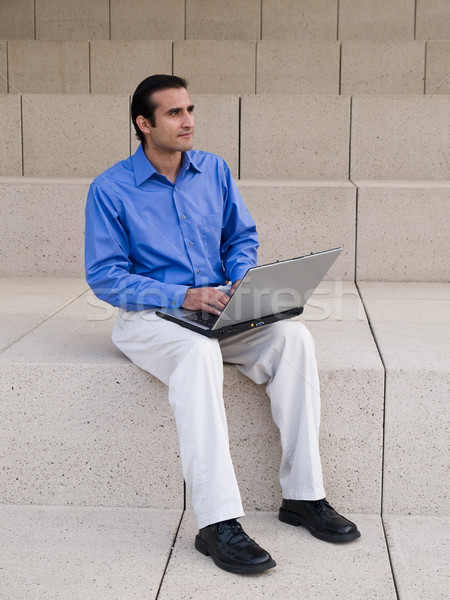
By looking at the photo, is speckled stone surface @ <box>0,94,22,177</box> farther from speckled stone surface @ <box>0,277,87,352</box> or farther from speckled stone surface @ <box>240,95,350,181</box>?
speckled stone surface @ <box>240,95,350,181</box>

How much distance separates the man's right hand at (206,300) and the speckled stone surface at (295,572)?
68 cm

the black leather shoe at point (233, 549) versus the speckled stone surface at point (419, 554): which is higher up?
the black leather shoe at point (233, 549)

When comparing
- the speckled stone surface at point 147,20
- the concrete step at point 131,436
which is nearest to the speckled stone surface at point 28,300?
the concrete step at point 131,436

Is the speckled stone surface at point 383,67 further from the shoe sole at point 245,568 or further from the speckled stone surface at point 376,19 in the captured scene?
the shoe sole at point 245,568

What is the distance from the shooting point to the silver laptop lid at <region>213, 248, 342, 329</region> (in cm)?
248

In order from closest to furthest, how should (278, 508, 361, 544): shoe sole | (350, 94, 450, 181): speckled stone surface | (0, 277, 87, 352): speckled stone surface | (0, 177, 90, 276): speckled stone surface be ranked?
(278, 508, 361, 544): shoe sole
(0, 277, 87, 352): speckled stone surface
(0, 177, 90, 276): speckled stone surface
(350, 94, 450, 181): speckled stone surface

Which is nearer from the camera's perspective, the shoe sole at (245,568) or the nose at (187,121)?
the shoe sole at (245,568)

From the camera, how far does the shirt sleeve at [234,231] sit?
312 cm

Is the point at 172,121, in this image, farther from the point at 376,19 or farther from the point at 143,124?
the point at 376,19

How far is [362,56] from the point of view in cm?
595

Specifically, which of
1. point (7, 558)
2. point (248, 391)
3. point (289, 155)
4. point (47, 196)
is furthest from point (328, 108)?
point (7, 558)

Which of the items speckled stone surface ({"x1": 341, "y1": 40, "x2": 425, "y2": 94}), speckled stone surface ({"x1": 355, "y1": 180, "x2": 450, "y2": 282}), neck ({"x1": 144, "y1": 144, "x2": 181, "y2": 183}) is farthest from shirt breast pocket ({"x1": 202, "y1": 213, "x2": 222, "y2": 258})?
speckled stone surface ({"x1": 341, "y1": 40, "x2": 425, "y2": 94})

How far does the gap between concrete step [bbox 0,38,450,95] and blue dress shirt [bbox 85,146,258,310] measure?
304 centimetres

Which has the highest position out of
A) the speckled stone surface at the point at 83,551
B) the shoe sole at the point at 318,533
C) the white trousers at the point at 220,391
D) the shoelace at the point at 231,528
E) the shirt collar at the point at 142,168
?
the shirt collar at the point at 142,168
